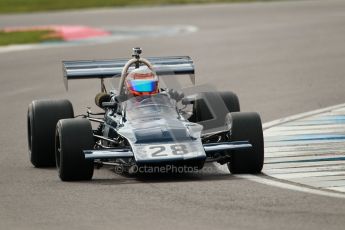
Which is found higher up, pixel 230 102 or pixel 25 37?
pixel 230 102

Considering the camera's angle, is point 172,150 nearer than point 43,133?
Yes

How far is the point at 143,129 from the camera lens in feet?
38.7

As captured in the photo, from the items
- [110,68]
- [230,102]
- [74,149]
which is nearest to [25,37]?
[110,68]

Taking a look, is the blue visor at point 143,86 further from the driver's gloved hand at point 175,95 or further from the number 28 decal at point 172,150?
the number 28 decal at point 172,150

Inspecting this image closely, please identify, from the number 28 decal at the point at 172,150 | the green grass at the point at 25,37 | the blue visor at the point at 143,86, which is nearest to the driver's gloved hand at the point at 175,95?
the blue visor at the point at 143,86

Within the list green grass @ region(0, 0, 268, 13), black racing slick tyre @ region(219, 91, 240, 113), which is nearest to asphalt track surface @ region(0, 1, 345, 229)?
black racing slick tyre @ region(219, 91, 240, 113)

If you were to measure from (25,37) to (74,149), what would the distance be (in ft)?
61.6

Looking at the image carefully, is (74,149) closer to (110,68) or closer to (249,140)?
(249,140)

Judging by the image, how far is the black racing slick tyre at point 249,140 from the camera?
11.7 metres

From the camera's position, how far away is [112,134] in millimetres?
12500

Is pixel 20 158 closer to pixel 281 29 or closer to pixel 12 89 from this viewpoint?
pixel 12 89

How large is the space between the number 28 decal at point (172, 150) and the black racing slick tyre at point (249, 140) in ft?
1.92

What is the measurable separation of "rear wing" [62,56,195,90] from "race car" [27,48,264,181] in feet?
0.04

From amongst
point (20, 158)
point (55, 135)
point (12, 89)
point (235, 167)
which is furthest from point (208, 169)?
point (12, 89)
